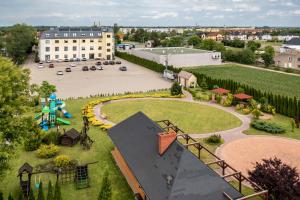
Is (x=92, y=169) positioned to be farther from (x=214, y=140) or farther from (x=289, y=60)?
(x=289, y=60)

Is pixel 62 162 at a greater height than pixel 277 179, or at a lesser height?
lesser

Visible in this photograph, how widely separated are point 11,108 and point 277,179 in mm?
13564

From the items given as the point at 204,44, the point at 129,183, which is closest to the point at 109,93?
the point at 129,183

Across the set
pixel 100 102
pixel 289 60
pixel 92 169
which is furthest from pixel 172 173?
pixel 289 60

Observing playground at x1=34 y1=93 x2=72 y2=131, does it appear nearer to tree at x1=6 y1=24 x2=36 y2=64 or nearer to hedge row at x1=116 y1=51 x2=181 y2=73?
hedge row at x1=116 y1=51 x2=181 y2=73

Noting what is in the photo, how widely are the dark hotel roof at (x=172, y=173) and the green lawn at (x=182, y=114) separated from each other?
11255 mm

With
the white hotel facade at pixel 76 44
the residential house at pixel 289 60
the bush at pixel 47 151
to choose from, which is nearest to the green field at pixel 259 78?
the residential house at pixel 289 60

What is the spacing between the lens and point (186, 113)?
34000mm

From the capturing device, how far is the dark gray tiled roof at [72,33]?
80.3 m

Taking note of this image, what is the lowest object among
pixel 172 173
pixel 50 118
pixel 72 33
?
pixel 50 118

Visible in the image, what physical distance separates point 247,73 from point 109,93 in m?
33.5

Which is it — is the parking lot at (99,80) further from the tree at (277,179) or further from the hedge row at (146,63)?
the tree at (277,179)

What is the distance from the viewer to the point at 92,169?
20094 mm

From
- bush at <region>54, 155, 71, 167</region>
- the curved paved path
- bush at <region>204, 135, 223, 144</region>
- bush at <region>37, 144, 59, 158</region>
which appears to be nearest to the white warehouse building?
the curved paved path
